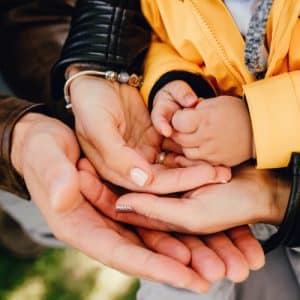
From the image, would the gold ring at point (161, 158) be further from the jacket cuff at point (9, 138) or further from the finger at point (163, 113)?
the jacket cuff at point (9, 138)

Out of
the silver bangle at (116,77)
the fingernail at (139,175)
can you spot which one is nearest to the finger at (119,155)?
the fingernail at (139,175)

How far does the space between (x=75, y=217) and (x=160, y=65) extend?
0.26 meters

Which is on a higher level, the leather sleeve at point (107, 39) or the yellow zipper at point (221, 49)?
the yellow zipper at point (221, 49)

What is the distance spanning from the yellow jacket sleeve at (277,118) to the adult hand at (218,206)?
0.16 feet

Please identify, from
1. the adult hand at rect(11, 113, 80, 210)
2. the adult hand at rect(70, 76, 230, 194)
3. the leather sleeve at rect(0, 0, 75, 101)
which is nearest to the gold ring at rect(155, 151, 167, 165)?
the adult hand at rect(70, 76, 230, 194)

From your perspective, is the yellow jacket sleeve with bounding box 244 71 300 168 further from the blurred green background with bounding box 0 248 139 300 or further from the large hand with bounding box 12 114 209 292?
the blurred green background with bounding box 0 248 139 300

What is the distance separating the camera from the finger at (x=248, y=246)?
645mm

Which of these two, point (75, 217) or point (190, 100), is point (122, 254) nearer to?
point (75, 217)

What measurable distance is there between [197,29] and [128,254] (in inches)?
12.5

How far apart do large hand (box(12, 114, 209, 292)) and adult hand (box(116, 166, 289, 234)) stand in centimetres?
3

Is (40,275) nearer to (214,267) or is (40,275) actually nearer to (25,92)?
(25,92)

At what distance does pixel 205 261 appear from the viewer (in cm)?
64

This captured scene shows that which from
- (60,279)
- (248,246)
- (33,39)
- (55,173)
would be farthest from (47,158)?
(60,279)

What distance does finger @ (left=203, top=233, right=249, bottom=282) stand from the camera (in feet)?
2.06
